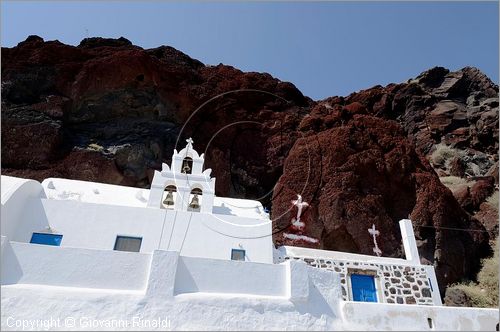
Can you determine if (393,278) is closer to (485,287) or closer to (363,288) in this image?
(363,288)

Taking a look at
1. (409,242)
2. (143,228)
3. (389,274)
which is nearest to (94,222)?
(143,228)

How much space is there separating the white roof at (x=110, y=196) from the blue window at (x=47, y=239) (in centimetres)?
195

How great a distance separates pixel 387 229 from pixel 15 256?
1434 cm

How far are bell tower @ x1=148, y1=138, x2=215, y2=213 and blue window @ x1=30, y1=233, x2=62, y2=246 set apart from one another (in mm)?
2698

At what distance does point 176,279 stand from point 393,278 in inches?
284

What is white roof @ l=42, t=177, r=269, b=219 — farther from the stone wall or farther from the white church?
the stone wall

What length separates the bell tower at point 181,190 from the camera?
11828 mm

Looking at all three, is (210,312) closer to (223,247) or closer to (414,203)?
(223,247)

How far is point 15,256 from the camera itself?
23.4 ft

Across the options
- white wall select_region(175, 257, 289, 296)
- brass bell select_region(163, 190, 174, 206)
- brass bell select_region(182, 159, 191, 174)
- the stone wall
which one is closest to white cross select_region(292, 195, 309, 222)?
the stone wall

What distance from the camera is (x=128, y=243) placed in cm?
1023

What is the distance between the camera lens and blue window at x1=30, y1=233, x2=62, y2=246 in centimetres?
984

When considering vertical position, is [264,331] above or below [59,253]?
below

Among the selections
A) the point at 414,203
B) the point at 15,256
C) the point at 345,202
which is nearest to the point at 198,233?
the point at 15,256
